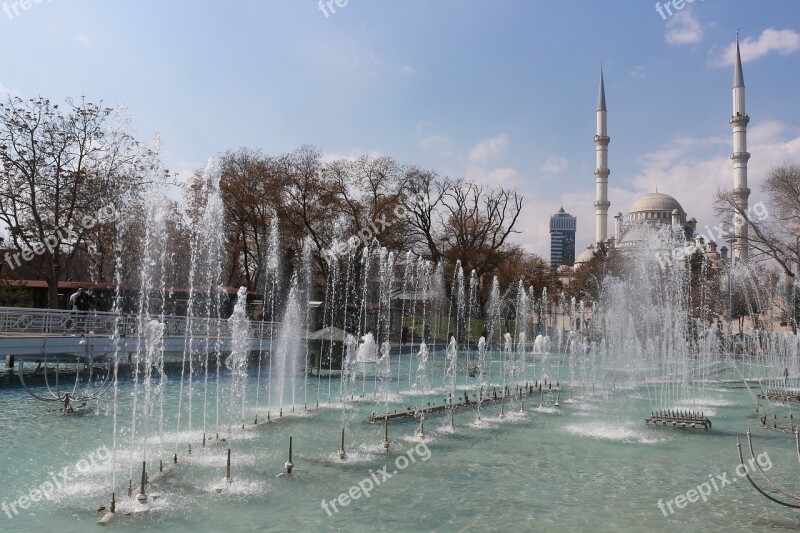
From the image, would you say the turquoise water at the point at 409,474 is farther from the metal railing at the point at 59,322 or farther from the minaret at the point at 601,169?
the minaret at the point at 601,169

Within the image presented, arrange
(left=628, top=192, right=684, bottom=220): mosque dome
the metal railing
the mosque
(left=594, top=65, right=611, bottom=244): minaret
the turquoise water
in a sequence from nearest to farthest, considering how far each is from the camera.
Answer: the turquoise water → the metal railing → the mosque → (left=594, top=65, right=611, bottom=244): minaret → (left=628, top=192, right=684, bottom=220): mosque dome

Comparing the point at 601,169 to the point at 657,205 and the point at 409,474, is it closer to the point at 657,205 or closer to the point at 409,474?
the point at 657,205

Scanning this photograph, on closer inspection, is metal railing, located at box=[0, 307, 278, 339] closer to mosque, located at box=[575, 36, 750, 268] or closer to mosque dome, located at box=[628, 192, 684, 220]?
mosque, located at box=[575, 36, 750, 268]

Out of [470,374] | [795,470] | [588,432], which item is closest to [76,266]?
[470,374]

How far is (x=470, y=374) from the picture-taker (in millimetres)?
22594

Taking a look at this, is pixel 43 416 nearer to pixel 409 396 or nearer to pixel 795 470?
pixel 409 396

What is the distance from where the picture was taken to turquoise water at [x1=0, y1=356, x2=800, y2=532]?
6863mm

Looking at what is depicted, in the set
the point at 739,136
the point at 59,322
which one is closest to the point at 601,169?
the point at 739,136

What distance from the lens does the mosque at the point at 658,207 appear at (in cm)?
5673

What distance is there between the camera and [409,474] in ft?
28.5

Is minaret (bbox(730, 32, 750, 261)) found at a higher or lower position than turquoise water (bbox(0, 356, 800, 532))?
higher

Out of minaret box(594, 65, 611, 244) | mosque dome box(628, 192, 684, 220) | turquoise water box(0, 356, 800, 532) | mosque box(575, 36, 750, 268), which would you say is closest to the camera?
turquoise water box(0, 356, 800, 532)

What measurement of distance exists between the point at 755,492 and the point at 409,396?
9.50 metres

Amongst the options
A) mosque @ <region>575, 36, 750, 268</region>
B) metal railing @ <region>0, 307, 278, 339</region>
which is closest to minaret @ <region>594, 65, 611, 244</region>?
mosque @ <region>575, 36, 750, 268</region>
